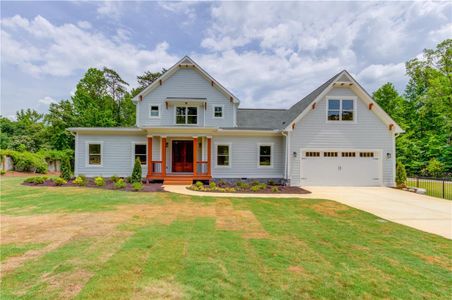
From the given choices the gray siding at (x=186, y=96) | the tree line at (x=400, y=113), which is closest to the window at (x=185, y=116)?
the gray siding at (x=186, y=96)

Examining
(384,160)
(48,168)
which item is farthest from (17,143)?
(384,160)

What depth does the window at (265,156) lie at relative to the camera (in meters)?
15.7

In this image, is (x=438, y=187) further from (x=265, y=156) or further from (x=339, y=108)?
(x=265, y=156)

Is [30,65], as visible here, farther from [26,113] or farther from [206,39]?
[26,113]

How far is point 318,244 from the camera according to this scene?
4668mm

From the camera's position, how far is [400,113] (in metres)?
28.5

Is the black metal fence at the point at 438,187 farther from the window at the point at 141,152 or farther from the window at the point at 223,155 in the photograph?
the window at the point at 141,152

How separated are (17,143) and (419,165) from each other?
45.0m

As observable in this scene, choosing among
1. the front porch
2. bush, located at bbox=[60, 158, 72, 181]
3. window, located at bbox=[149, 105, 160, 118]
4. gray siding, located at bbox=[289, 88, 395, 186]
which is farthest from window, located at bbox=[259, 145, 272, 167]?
bush, located at bbox=[60, 158, 72, 181]

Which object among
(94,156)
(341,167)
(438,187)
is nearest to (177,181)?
(94,156)

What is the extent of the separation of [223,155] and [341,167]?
7.68 m

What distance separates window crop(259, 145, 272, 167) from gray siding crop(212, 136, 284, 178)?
0.25 m

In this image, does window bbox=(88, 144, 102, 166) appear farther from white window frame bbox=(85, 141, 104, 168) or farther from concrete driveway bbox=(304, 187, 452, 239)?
concrete driveway bbox=(304, 187, 452, 239)

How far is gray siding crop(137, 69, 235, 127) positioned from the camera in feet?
53.8
